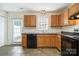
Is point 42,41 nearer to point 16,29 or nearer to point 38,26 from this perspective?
point 38,26

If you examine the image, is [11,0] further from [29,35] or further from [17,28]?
[17,28]

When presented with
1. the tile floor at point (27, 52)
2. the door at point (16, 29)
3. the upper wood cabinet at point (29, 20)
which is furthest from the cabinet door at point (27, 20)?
the tile floor at point (27, 52)

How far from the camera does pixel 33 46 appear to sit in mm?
6453

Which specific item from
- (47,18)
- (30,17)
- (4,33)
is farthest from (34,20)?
(4,33)

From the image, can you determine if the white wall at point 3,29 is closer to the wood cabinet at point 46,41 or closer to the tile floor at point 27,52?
the tile floor at point 27,52

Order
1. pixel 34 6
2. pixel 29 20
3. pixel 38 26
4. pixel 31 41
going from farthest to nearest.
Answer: pixel 38 26 → pixel 29 20 → pixel 31 41 → pixel 34 6

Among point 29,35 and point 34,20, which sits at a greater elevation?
point 34,20

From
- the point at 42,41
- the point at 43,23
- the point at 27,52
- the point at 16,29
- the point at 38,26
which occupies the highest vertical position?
the point at 43,23

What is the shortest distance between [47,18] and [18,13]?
1.70 metres

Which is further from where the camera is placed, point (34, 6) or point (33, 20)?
point (33, 20)

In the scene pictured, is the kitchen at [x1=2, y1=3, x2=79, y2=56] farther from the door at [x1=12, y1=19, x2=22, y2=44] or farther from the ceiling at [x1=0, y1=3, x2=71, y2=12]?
the ceiling at [x1=0, y1=3, x2=71, y2=12]

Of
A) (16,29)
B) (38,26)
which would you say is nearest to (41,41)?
(38,26)

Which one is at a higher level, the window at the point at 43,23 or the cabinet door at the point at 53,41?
the window at the point at 43,23

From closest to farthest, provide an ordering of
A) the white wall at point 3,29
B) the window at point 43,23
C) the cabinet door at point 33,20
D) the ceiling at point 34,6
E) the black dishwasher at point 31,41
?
1. the ceiling at point 34,6
2. the black dishwasher at point 31,41
3. the white wall at point 3,29
4. the cabinet door at point 33,20
5. the window at point 43,23
